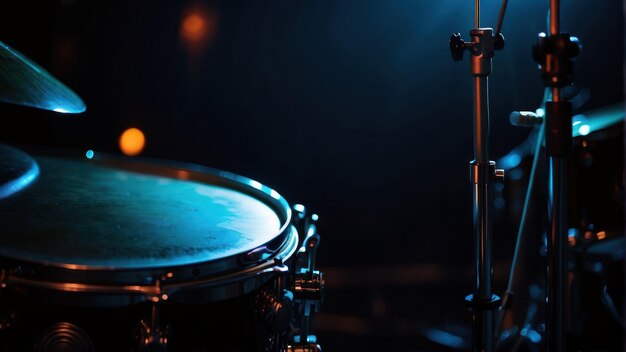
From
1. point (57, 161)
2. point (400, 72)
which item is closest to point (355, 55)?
point (400, 72)

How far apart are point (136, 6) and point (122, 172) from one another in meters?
0.55

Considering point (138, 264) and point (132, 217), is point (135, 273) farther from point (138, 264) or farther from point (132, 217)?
point (132, 217)

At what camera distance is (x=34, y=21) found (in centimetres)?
167

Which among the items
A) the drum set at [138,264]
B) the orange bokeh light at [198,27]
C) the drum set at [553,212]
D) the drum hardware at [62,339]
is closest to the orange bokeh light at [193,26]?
the orange bokeh light at [198,27]

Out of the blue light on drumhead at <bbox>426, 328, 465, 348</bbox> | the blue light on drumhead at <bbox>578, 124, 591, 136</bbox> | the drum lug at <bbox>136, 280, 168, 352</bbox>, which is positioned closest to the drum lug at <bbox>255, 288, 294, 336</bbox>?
the drum lug at <bbox>136, 280, 168, 352</bbox>

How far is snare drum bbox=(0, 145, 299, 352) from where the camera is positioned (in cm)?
81

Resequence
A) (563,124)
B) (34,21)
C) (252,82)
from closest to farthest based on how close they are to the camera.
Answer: (563,124) → (34,21) → (252,82)

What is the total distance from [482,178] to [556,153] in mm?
185

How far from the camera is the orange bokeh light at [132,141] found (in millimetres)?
1800

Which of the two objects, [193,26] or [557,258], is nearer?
[557,258]

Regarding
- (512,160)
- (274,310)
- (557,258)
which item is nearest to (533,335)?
(512,160)

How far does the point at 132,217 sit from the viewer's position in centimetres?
105

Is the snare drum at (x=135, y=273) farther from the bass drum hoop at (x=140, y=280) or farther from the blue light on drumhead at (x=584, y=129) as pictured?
the blue light on drumhead at (x=584, y=129)

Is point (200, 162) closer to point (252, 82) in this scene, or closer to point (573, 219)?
point (252, 82)
